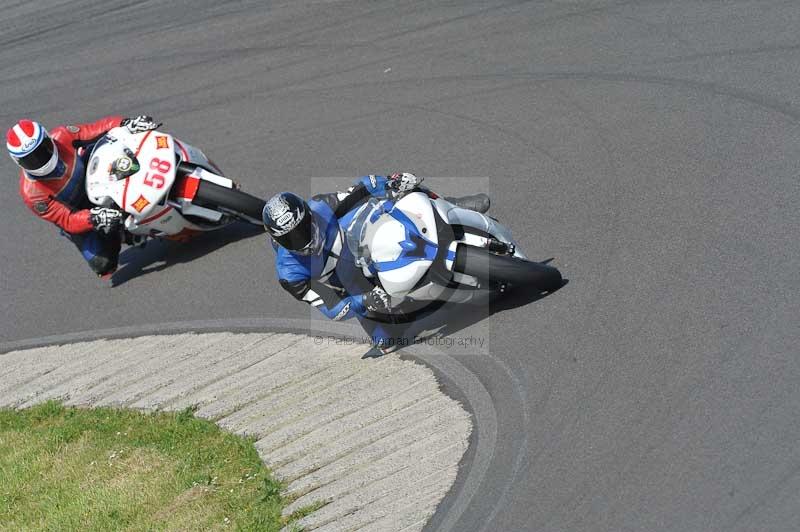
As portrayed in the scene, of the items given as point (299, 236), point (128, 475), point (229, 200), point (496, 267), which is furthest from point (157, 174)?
point (496, 267)

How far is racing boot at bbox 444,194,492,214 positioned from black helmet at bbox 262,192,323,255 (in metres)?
1.68

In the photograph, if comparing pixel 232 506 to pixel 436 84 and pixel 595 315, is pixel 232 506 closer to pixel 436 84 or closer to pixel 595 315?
pixel 595 315

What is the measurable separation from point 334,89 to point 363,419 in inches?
241

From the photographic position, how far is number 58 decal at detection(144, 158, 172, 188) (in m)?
9.91

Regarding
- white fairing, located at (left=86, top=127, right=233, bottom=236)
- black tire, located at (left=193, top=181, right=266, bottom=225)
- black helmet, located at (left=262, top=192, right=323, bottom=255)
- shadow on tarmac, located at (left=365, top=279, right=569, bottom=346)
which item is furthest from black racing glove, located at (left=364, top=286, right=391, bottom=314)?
white fairing, located at (left=86, top=127, right=233, bottom=236)

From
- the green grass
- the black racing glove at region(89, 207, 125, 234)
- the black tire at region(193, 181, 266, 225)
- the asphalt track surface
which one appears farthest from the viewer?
the black tire at region(193, 181, 266, 225)

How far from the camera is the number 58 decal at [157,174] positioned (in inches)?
390

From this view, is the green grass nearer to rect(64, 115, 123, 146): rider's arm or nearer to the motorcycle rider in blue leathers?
the motorcycle rider in blue leathers

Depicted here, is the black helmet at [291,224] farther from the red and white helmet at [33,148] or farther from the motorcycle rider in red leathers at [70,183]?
the red and white helmet at [33,148]

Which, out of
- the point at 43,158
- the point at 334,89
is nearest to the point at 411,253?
the point at 43,158

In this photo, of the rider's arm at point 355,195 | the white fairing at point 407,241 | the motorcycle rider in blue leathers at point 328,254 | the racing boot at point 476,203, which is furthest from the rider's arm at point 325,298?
the racing boot at point 476,203

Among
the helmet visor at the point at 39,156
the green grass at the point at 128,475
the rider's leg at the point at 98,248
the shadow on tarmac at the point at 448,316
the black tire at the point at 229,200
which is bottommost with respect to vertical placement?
the green grass at the point at 128,475

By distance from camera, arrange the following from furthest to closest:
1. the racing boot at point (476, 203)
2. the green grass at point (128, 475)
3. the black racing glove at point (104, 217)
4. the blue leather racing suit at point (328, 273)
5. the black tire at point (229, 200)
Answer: the black tire at point (229, 200)
the black racing glove at point (104, 217)
the racing boot at point (476, 203)
the blue leather racing suit at point (328, 273)
the green grass at point (128, 475)

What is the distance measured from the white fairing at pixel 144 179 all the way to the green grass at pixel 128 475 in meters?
2.21
